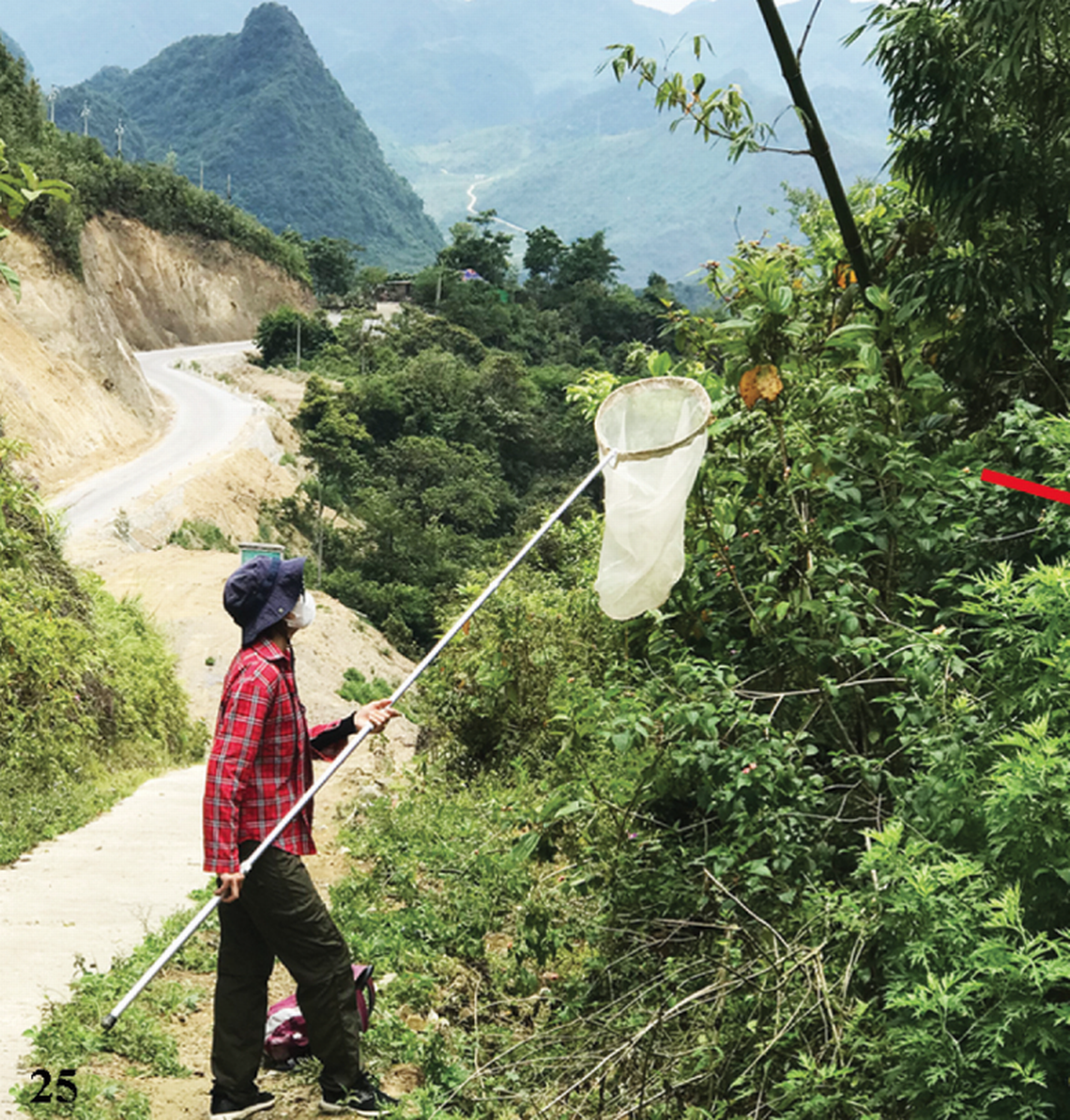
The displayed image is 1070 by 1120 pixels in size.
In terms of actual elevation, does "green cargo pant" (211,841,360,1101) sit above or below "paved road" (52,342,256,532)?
above

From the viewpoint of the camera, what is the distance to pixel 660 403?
Result: 3.94 metres

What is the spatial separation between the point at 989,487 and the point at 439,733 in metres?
5.32

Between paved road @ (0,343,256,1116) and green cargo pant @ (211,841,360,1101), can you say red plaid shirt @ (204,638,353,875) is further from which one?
paved road @ (0,343,256,1116)

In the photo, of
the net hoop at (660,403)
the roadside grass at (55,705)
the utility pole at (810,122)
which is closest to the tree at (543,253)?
the roadside grass at (55,705)

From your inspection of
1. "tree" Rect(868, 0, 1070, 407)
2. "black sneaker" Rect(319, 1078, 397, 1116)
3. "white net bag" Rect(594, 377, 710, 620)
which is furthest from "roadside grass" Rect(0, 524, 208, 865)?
"tree" Rect(868, 0, 1070, 407)

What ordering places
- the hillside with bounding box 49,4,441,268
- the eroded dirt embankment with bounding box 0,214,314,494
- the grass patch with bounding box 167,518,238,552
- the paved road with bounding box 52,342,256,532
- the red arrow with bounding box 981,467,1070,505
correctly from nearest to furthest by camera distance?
1. the red arrow with bounding box 981,467,1070,505
2. the paved road with bounding box 52,342,256,532
3. the eroded dirt embankment with bounding box 0,214,314,494
4. the grass patch with bounding box 167,518,238,552
5. the hillside with bounding box 49,4,441,268

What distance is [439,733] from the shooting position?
27.1 feet

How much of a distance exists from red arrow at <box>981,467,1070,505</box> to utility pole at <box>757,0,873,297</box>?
108 centimetres

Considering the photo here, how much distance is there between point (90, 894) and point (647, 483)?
320cm

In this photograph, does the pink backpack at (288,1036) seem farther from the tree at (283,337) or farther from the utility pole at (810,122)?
the tree at (283,337)

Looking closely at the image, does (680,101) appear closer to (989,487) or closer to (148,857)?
(989,487)

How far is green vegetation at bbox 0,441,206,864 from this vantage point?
23.0ft

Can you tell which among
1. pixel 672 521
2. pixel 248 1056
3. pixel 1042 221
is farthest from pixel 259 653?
pixel 1042 221

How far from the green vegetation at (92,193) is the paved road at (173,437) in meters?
5.25
